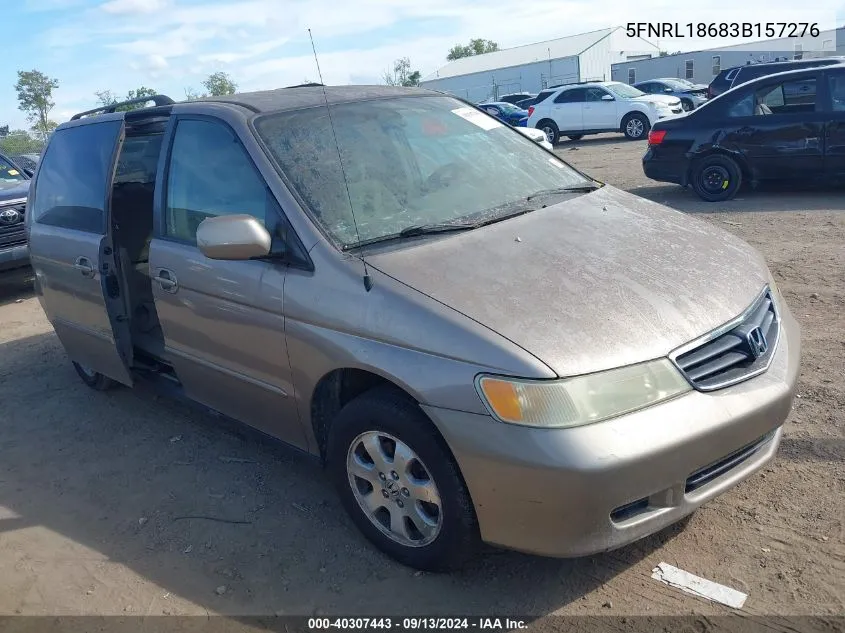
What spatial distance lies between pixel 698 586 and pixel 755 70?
17.5 metres

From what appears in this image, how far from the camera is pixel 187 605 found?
3.01 m

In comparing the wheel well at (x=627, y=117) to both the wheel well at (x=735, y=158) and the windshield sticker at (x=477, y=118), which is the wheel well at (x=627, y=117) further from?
the windshield sticker at (x=477, y=118)

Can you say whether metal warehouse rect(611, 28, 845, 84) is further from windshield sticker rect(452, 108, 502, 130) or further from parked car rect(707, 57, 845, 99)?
windshield sticker rect(452, 108, 502, 130)

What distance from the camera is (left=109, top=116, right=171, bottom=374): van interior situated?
4605mm

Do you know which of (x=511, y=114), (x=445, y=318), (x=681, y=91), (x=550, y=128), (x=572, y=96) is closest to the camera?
(x=445, y=318)

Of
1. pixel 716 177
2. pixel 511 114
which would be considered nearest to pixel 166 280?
pixel 716 177

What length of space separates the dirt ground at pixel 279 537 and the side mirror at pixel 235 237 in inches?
38.9

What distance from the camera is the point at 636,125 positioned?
2069 centimetres

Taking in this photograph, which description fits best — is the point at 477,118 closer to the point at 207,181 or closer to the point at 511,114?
the point at 207,181

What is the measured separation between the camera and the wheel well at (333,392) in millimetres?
3076

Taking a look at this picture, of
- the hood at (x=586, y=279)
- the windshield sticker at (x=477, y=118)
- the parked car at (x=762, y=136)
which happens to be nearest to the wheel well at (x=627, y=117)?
the parked car at (x=762, y=136)

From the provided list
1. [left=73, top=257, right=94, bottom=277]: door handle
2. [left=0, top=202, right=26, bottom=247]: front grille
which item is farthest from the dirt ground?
[left=0, top=202, right=26, bottom=247]: front grille

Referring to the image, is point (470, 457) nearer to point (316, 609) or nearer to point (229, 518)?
point (316, 609)

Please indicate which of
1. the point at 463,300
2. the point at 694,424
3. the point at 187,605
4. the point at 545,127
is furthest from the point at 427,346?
the point at 545,127
